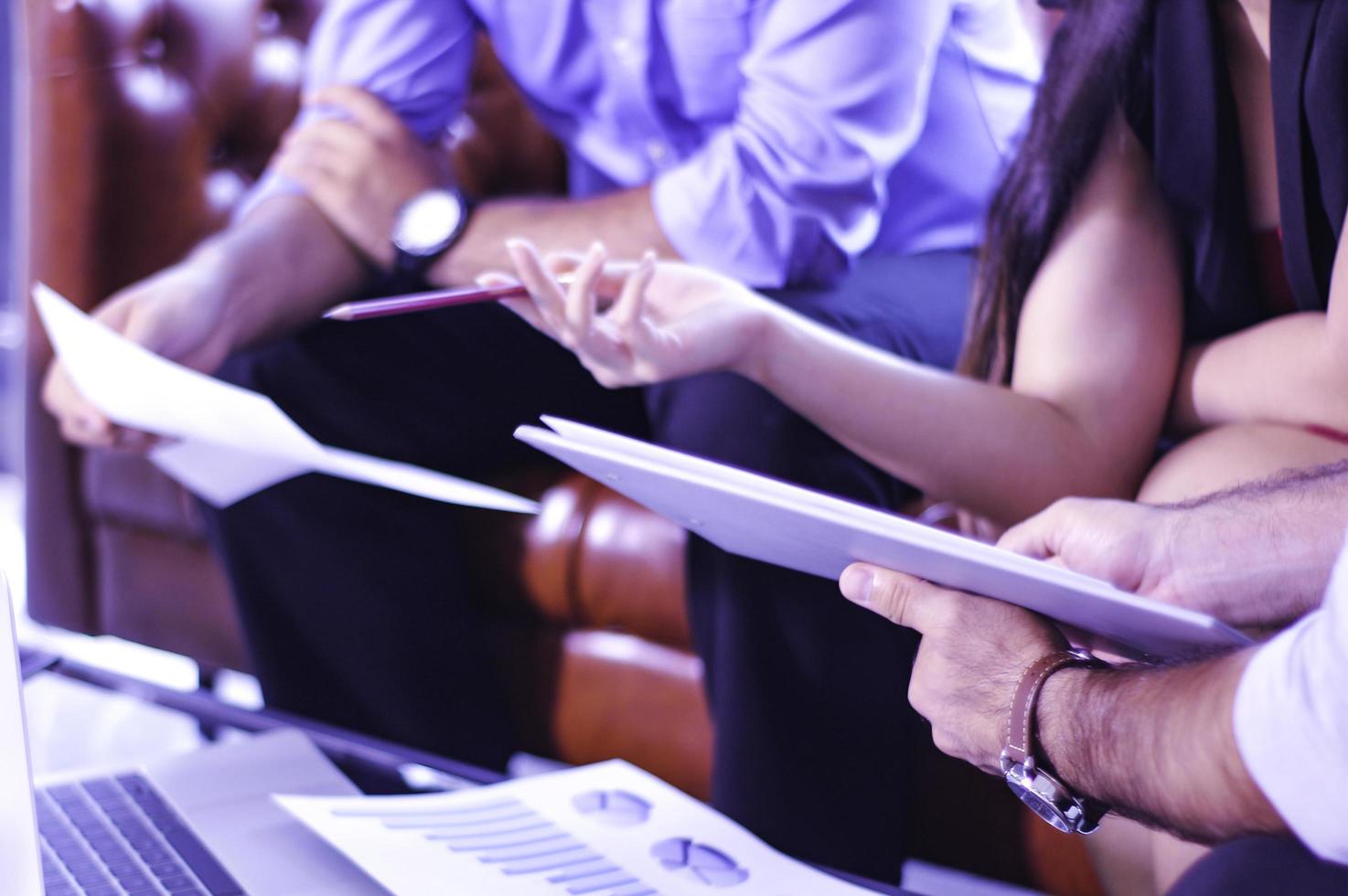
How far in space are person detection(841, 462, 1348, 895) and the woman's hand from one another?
23 centimetres

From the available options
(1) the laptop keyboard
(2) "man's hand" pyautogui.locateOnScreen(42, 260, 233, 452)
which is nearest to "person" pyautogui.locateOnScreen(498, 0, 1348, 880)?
(1) the laptop keyboard

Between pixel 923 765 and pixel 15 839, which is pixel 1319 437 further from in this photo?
pixel 15 839

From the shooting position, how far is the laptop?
0.40 metres

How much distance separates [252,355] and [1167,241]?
28.8 inches

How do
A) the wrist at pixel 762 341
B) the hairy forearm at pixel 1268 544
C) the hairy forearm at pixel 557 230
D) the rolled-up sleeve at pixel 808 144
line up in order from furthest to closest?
the hairy forearm at pixel 557 230 → the rolled-up sleeve at pixel 808 144 → the wrist at pixel 762 341 → the hairy forearm at pixel 1268 544

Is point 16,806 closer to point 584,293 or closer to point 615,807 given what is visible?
point 615,807

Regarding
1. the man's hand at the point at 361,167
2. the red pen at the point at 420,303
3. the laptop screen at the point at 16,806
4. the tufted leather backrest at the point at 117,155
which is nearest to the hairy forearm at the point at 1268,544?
the red pen at the point at 420,303

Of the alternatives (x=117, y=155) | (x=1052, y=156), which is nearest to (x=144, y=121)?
(x=117, y=155)

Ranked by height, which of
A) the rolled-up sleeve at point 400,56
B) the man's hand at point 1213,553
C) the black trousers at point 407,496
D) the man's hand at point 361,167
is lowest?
the black trousers at point 407,496

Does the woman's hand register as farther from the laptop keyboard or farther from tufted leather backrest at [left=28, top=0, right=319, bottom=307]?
tufted leather backrest at [left=28, top=0, right=319, bottom=307]

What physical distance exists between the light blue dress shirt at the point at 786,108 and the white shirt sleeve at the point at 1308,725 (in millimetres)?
692

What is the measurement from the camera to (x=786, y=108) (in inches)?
38.4

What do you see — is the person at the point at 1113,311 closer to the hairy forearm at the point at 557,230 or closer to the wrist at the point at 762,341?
the wrist at the point at 762,341

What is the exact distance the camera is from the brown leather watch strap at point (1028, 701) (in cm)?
44
